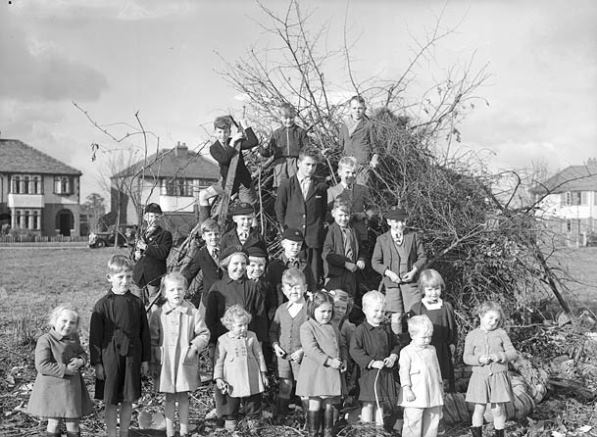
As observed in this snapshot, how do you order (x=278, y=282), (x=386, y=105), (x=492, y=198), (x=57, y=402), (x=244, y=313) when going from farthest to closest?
1. (x=386, y=105)
2. (x=492, y=198)
3. (x=278, y=282)
4. (x=244, y=313)
5. (x=57, y=402)

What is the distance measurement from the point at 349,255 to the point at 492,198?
2344mm

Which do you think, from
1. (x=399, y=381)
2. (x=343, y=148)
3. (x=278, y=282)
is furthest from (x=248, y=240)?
(x=343, y=148)

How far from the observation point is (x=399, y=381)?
18.6 feet

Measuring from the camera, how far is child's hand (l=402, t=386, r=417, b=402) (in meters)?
5.09

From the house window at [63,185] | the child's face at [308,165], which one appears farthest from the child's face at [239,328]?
the house window at [63,185]

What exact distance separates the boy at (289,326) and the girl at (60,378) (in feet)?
5.09

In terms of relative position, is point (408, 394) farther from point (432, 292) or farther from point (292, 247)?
point (292, 247)

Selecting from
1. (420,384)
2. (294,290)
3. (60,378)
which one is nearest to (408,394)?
(420,384)

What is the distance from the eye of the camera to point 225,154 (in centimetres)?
732

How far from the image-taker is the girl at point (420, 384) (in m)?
5.12

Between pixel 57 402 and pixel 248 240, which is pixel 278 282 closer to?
pixel 248 240

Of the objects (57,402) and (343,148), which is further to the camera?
(343,148)

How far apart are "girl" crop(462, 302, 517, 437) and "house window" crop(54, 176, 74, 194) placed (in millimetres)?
50766

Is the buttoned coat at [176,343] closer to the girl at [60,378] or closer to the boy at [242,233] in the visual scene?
the girl at [60,378]
